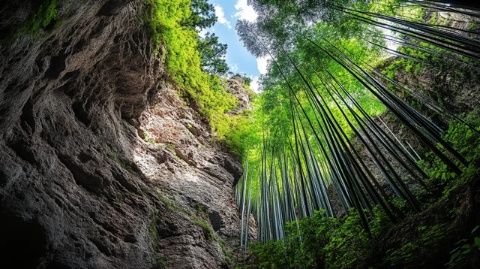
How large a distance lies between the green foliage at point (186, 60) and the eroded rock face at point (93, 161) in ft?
1.91

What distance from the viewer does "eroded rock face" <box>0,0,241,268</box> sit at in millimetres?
3293

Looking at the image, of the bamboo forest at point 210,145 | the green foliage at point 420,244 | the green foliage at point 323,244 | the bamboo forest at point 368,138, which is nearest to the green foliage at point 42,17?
the bamboo forest at point 210,145

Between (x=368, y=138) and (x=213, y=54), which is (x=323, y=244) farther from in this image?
(x=213, y=54)

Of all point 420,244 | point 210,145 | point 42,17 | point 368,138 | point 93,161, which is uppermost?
point 210,145

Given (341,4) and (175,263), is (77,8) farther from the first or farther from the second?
(341,4)

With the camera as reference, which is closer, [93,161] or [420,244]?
[420,244]

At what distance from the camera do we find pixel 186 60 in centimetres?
918

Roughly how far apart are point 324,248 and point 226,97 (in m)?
8.54

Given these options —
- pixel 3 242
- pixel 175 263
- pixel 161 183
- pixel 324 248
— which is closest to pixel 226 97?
pixel 161 183

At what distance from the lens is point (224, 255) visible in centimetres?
629

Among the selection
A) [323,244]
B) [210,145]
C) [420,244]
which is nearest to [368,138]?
[323,244]

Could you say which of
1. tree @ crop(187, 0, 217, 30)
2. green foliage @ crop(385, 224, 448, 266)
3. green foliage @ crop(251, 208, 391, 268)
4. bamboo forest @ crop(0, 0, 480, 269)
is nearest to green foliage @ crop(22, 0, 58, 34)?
bamboo forest @ crop(0, 0, 480, 269)

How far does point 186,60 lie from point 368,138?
5.90 meters

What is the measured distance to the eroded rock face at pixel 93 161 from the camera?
329cm
